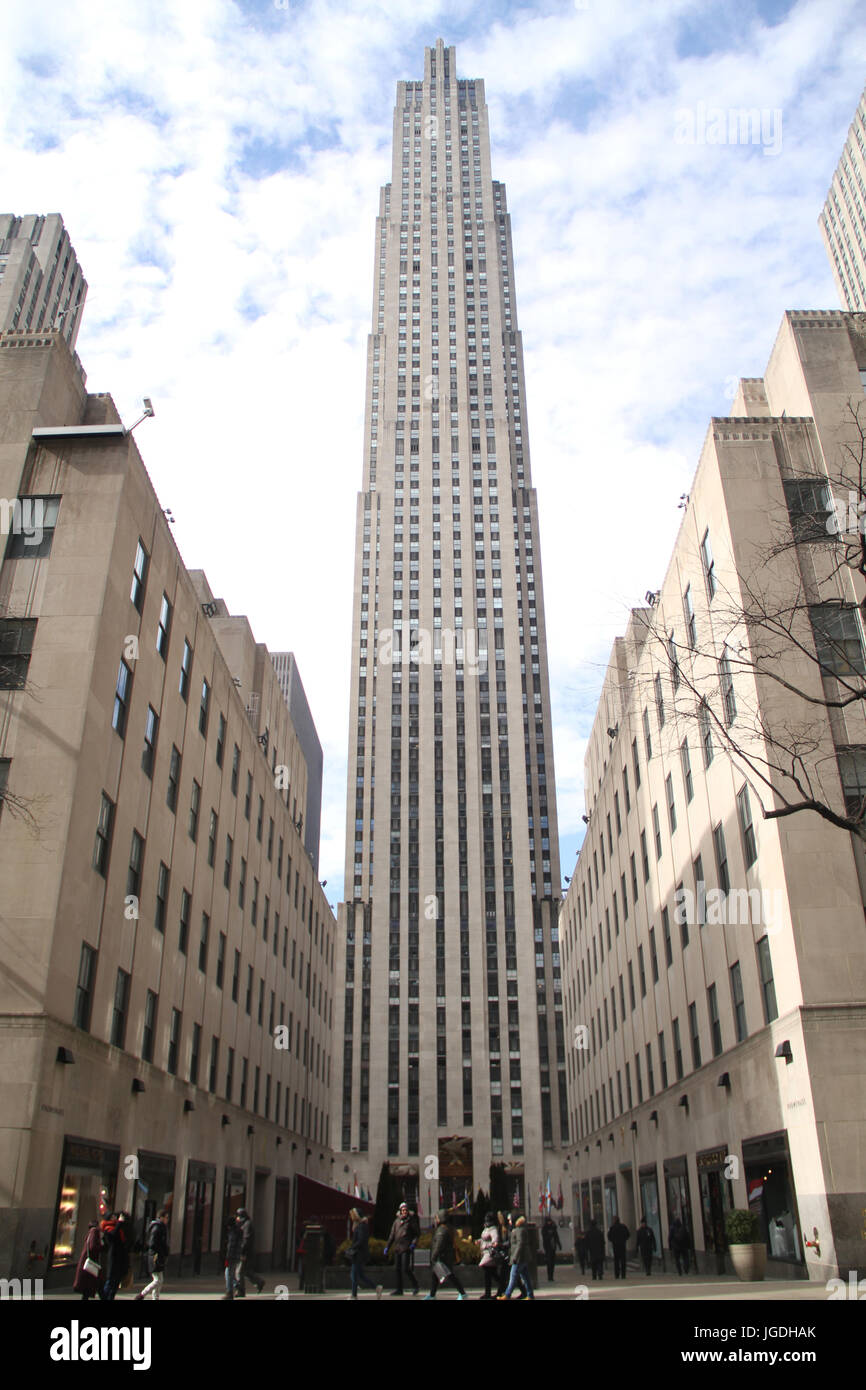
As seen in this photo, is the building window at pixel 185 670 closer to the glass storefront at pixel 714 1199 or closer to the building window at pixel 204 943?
the building window at pixel 204 943

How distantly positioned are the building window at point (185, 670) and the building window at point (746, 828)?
59.7 feet

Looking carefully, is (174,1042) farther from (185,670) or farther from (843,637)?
(843,637)

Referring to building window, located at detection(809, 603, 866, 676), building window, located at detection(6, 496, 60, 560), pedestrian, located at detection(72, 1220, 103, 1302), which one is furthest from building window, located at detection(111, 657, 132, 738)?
building window, located at detection(809, 603, 866, 676)

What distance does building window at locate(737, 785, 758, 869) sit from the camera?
87.2 ft

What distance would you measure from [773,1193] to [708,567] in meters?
18.0

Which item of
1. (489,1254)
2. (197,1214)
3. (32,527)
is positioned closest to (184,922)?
(197,1214)

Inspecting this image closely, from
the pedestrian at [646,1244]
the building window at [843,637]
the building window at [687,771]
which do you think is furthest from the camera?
the building window at [687,771]

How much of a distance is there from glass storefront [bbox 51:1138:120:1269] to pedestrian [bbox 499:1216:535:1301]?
823 centimetres

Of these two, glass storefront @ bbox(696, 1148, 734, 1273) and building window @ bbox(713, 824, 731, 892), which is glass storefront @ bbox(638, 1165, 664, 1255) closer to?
glass storefront @ bbox(696, 1148, 734, 1273)

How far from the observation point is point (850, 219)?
4820 inches

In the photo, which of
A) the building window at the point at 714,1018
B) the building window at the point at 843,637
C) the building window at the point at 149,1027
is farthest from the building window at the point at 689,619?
the building window at the point at 149,1027

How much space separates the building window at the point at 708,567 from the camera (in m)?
30.2
